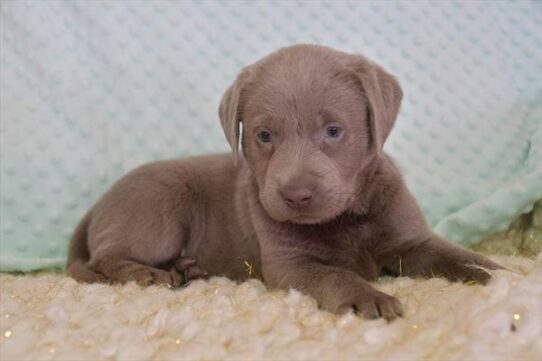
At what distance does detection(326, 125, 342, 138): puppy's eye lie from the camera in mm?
2340

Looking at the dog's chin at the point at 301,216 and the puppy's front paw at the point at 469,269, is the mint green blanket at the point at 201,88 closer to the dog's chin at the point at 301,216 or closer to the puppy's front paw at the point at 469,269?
the puppy's front paw at the point at 469,269

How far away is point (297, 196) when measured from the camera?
218cm

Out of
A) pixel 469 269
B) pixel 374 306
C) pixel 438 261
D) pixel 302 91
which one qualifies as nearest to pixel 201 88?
pixel 302 91

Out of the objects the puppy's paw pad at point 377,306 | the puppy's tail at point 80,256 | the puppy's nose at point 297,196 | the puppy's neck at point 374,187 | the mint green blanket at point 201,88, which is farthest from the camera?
the mint green blanket at point 201,88

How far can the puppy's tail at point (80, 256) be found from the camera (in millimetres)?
2658

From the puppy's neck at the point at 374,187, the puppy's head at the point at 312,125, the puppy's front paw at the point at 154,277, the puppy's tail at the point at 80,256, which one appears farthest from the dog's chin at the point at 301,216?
the puppy's tail at the point at 80,256

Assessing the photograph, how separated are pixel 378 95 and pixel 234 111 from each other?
497 millimetres

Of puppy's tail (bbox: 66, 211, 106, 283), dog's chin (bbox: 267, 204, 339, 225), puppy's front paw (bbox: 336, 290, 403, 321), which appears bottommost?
puppy's tail (bbox: 66, 211, 106, 283)

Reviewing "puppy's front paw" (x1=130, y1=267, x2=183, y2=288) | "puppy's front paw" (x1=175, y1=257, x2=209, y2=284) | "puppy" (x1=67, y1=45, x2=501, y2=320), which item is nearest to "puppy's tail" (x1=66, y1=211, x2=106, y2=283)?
"puppy" (x1=67, y1=45, x2=501, y2=320)

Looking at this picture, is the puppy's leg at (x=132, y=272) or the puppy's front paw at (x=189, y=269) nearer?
the puppy's leg at (x=132, y=272)

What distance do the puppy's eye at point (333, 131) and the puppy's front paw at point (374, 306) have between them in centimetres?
59

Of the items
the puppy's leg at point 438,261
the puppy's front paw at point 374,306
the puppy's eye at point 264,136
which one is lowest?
the puppy's leg at point 438,261

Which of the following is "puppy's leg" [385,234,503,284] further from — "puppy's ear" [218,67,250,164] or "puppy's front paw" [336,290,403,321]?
"puppy's ear" [218,67,250,164]

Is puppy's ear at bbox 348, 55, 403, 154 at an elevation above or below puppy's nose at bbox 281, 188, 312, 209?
above
